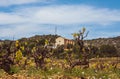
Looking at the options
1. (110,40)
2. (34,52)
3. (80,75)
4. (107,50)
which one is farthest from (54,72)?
(110,40)

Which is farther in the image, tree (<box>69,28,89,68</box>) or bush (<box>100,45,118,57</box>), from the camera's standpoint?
bush (<box>100,45,118,57</box>)

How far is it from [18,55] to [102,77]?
4274 millimetres

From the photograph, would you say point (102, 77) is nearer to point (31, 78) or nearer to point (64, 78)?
point (64, 78)

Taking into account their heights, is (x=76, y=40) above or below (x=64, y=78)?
above

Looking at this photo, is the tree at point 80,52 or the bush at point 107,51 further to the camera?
the bush at point 107,51

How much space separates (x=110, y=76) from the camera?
18.0 m

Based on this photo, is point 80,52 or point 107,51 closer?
point 80,52

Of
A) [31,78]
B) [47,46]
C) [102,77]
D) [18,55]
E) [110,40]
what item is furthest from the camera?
[110,40]

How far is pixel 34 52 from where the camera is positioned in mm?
24828

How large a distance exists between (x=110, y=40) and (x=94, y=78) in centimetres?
7485

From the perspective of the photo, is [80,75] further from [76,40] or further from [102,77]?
[76,40]

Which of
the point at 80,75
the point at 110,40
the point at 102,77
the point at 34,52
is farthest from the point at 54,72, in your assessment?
the point at 110,40

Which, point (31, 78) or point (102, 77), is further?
point (102, 77)

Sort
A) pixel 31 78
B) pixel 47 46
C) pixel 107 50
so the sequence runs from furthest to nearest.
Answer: pixel 107 50 < pixel 47 46 < pixel 31 78
